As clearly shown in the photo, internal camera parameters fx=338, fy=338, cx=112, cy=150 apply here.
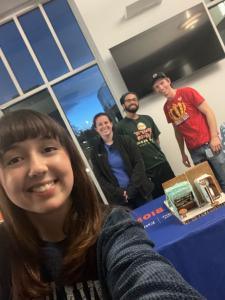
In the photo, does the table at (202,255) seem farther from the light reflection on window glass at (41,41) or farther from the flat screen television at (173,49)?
the light reflection on window glass at (41,41)

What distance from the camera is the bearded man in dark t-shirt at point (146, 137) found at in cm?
328

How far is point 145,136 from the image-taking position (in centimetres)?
332

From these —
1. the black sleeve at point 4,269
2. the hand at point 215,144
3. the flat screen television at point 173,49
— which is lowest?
the hand at point 215,144

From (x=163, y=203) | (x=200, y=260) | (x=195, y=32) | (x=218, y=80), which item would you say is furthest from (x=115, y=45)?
(x=200, y=260)

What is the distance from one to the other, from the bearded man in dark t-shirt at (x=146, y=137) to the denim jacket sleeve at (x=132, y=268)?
241 cm

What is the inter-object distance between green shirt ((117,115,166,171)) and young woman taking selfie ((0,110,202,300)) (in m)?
2.31

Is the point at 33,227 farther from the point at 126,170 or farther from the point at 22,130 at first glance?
the point at 126,170

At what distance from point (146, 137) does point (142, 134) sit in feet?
0.18

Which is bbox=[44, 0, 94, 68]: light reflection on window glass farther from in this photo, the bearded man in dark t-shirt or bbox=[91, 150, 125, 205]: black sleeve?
bbox=[91, 150, 125, 205]: black sleeve

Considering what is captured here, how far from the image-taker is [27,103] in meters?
4.46

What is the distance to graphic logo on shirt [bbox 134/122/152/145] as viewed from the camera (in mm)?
3291

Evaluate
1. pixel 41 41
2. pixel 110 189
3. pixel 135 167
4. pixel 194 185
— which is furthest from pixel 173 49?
pixel 194 185

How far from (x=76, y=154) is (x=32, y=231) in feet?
0.80

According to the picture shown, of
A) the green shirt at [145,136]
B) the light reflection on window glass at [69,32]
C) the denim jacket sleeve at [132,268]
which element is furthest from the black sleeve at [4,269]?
the light reflection on window glass at [69,32]
